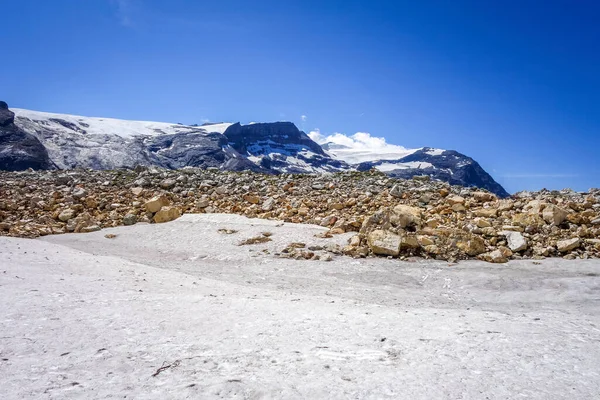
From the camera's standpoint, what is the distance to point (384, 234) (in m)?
11.1

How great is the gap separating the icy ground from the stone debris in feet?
4.85

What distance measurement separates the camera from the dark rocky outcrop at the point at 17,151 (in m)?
115

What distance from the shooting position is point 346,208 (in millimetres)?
15336

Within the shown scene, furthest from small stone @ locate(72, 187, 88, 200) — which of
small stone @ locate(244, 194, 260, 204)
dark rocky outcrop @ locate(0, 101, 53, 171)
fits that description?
dark rocky outcrop @ locate(0, 101, 53, 171)

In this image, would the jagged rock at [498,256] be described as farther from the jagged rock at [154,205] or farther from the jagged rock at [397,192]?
the jagged rock at [154,205]

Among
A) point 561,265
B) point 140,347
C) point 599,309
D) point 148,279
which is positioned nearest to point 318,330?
point 140,347

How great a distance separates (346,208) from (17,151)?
453 ft

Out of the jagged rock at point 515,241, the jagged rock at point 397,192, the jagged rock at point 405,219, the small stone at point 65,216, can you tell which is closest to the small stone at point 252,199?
the jagged rock at point 397,192

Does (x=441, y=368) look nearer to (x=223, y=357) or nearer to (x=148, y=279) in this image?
(x=223, y=357)

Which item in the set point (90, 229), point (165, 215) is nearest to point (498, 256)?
point (165, 215)

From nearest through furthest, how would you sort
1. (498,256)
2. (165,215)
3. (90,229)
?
1. (498,256)
2. (90,229)
3. (165,215)

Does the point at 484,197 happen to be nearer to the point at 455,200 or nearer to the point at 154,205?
the point at 455,200

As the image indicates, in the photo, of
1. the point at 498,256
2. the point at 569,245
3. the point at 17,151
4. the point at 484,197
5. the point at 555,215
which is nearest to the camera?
the point at 498,256

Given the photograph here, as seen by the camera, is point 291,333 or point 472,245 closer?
point 291,333
